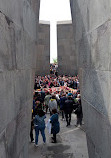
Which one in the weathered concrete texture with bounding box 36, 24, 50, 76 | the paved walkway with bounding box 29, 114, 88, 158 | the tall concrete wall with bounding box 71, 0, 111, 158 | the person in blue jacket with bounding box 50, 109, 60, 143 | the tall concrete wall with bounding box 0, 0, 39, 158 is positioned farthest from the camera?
the weathered concrete texture with bounding box 36, 24, 50, 76

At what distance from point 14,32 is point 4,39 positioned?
58cm

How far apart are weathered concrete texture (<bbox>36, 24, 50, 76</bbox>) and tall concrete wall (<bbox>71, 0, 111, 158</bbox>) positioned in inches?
778

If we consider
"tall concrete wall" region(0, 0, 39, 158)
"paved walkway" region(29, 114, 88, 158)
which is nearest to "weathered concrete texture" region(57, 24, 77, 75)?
"paved walkway" region(29, 114, 88, 158)

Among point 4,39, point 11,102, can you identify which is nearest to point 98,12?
point 4,39

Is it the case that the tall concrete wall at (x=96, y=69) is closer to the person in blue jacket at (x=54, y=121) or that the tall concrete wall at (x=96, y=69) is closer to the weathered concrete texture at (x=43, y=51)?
the person in blue jacket at (x=54, y=121)

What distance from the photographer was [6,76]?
9.67 ft

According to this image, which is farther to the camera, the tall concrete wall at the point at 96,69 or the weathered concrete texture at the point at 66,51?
the weathered concrete texture at the point at 66,51

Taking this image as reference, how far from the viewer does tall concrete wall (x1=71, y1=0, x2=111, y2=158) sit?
3.37m

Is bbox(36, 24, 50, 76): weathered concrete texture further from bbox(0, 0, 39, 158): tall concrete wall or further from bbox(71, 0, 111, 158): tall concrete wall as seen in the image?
bbox(0, 0, 39, 158): tall concrete wall

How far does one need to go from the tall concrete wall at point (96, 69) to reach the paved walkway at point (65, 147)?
6.85 feet

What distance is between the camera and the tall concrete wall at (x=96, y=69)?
11.0 ft

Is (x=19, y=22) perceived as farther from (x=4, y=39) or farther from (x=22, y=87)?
(x=22, y=87)

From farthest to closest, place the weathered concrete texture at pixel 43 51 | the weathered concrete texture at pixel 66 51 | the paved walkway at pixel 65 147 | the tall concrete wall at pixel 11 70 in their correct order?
the weathered concrete texture at pixel 66 51 → the weathered concrete texture at pixel 43 51 → the paved walkway at pixel 65 147 → the tall concrete wall at pixel 11 70

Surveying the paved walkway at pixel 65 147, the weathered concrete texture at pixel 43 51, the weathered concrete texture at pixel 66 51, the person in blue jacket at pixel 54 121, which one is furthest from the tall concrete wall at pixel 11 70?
the weathered concrete texture at pixel 66 51
